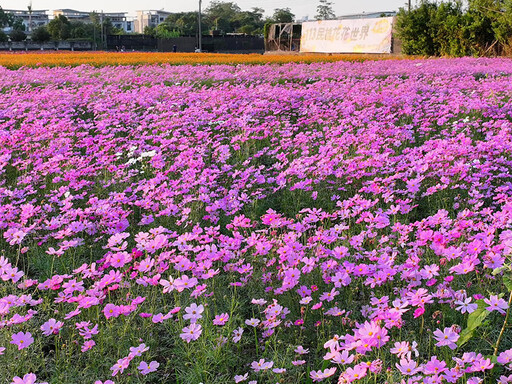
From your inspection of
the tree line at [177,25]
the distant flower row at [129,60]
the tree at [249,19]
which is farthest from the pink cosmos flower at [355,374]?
the tree at [249,19]

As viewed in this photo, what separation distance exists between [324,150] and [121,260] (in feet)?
8.87

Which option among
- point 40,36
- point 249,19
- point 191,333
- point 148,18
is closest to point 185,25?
point 249,19

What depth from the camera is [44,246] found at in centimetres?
359

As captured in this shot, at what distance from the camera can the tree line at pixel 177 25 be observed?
6756 centimetres

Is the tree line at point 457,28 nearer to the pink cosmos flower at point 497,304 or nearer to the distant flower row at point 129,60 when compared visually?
the distant flower row at point 129,60

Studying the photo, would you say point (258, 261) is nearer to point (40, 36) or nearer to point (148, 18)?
point (40, 36)

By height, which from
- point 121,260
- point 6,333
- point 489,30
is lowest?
point 6,333

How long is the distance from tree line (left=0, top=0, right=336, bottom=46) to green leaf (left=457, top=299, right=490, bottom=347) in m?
47.5

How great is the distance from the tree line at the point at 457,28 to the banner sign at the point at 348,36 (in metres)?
2.62

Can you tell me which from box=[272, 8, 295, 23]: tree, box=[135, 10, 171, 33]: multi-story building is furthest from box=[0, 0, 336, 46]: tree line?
box=[135, 10, 171, 33]: multi-story building

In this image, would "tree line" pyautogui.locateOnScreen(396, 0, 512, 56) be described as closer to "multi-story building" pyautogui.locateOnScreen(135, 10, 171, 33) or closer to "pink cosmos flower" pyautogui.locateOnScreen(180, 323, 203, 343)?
"pink cosmos flower" pyautogui.locateOnScreen(180, 323, 203, 343)

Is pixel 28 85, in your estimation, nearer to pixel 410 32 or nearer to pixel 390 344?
pixel 390 344

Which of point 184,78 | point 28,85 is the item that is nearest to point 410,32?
point 184,78

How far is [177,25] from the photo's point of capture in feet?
348
